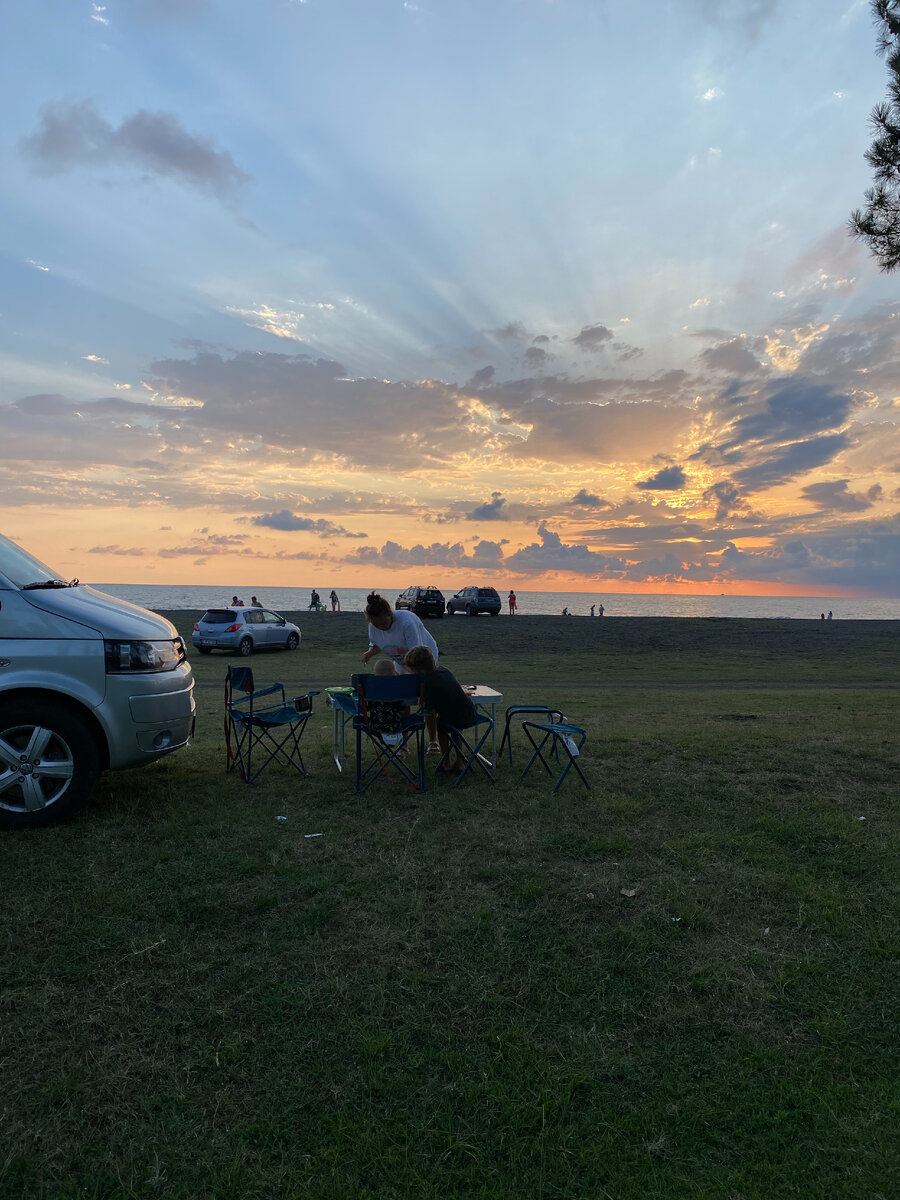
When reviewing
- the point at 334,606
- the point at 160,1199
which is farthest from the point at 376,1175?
the point at 334,606

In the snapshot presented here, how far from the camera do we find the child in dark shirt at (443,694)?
6.50 m

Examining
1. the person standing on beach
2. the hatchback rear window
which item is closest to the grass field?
the person standing on beach

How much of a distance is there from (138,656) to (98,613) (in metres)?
0.42

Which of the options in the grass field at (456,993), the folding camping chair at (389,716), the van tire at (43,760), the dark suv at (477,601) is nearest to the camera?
the grass field at (456,993)

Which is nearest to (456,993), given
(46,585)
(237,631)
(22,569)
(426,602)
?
(46,585)

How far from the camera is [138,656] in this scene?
214 inches

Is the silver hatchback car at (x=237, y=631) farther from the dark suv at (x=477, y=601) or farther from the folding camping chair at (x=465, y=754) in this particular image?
the dark suv at (x=477, y=601)

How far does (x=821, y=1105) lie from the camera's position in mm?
2660

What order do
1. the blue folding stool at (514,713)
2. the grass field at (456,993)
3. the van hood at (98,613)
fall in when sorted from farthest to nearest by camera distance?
1. the blue folding stool at (514,713)
2. the van hood at (98,613)
3. the grass field at (456,993)

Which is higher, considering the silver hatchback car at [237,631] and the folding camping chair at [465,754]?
the silver hatchback car at [237,631]

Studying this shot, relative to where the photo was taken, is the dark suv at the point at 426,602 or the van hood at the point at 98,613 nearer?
the van hood at the point at 98,613

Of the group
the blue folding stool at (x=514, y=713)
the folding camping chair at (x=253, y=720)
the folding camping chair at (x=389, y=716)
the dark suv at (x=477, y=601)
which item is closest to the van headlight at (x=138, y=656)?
the folding camping chair at (x=253, y=720)

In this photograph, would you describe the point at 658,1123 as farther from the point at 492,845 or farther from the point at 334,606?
the point at 334,606

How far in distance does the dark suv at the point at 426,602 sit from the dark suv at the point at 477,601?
3633mm
